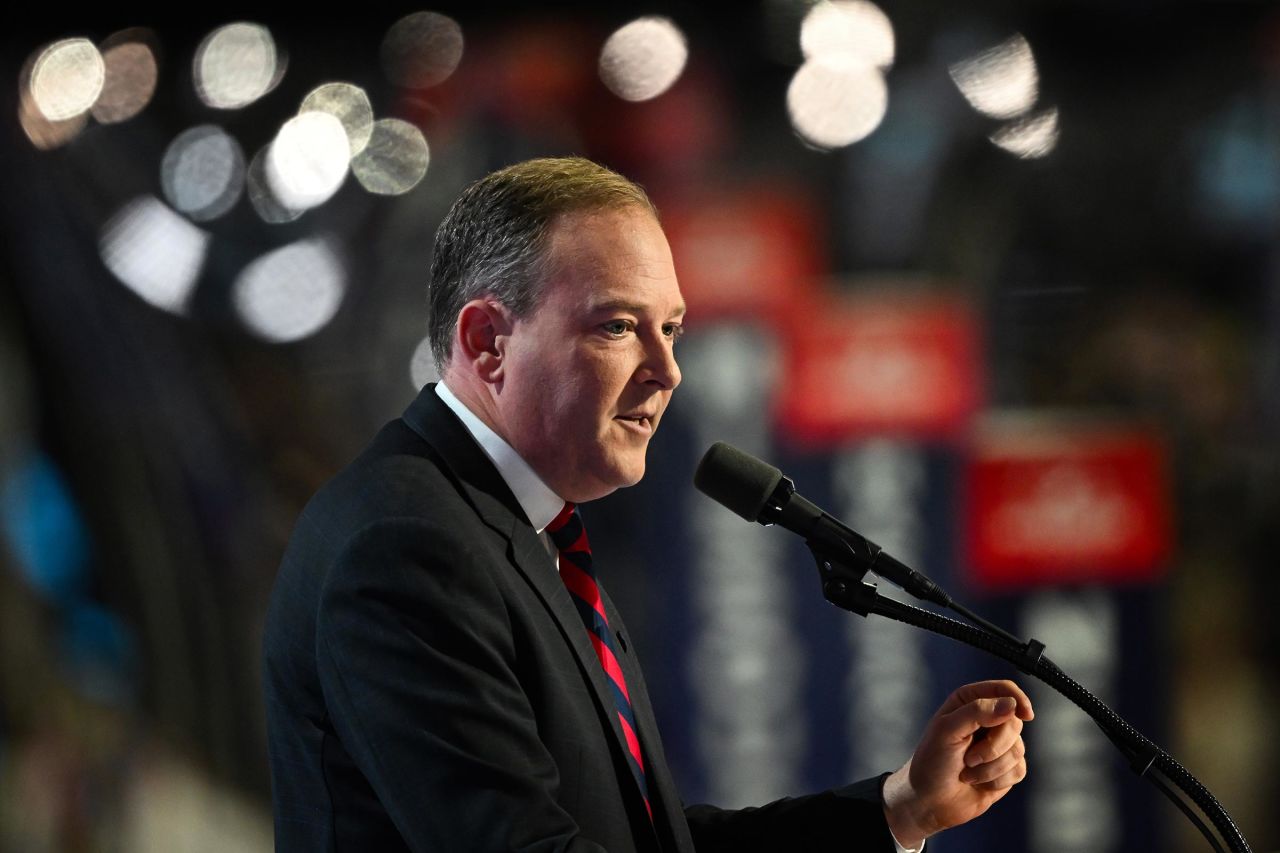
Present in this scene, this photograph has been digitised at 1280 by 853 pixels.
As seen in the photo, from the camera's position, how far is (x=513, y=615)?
115cm

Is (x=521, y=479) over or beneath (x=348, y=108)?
beneath

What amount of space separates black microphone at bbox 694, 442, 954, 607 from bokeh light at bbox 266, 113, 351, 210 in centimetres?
241

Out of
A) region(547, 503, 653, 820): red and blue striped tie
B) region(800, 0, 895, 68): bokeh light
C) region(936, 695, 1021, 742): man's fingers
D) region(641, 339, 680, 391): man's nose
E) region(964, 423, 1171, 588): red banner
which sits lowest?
region(964, 423, 1171, 588): red banner

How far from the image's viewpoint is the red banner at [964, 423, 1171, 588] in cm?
358

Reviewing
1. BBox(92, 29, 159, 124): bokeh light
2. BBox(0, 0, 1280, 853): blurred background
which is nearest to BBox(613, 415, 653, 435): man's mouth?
BBox(0, 0, 1280, 853): blurred background

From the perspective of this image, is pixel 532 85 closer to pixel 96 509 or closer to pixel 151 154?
pixel 151 154

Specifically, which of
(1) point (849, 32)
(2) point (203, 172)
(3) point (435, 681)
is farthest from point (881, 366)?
(3) point (435, 681)

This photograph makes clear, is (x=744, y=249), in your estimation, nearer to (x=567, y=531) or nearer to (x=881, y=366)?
(x=881, y=366)

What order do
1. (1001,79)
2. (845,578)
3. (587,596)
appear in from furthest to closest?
(1001,79)
(587,596)
(845,578)

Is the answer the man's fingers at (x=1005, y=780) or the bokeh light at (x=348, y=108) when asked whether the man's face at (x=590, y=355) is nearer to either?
the man's fingers at (x=1005, y=780)

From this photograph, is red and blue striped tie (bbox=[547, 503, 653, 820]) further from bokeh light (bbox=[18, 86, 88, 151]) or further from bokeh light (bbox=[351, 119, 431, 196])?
bokeh light (bbox=[18, 86, 88, 151])

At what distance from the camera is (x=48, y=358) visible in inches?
133

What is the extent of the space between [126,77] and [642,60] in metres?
1.27

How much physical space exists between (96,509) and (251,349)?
0.55 m
